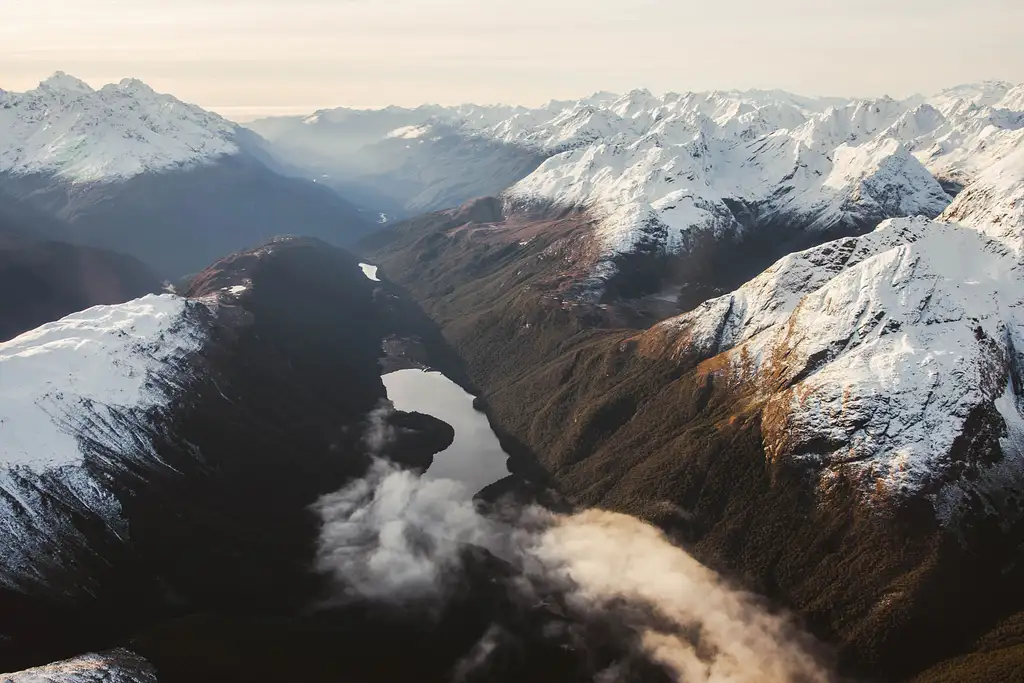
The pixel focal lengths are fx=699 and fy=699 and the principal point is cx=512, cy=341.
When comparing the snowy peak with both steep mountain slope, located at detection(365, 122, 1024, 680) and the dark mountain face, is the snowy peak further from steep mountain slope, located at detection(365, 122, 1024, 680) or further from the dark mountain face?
the dark mountain face

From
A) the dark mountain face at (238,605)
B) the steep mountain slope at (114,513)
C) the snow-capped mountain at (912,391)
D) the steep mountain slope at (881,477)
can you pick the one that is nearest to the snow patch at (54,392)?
the steep mountain slope at (114,513)

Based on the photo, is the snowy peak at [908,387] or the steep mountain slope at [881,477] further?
the snowy peak at [908,387]

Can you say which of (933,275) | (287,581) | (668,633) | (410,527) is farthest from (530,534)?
(933,275)

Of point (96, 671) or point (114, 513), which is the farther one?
point (114, 513)

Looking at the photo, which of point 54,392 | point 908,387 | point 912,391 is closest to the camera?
point 912,391

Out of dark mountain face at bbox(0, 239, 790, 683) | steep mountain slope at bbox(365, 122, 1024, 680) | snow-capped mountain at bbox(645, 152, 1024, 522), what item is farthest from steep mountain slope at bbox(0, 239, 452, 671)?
snow-capped mountain at bbox(645, 152, 1024, 522)

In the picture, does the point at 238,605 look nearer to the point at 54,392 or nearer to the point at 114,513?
the point at 114,513

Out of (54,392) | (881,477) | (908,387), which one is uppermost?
(908,387)

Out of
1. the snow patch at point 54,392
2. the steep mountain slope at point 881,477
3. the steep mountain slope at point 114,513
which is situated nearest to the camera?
the steep mountain slope at point 114,513

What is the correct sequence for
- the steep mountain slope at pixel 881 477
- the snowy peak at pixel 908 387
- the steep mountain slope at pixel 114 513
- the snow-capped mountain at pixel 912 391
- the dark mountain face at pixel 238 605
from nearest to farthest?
the dark mountain face at pixel 238 605
the steep mountain slope at pixel 114 513
the steep mountain slope at pixel 881 477
the snow-capped mountain at pixel 912 391
the snowy peak at pixel 908 387

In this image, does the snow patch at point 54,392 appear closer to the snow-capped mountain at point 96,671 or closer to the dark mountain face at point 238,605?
Result: the dark mountain face at point 238,605

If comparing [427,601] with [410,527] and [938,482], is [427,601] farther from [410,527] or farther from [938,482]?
[938,482]

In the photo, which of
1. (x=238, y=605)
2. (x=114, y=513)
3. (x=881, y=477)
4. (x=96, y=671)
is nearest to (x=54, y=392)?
(x=114, y=513)
